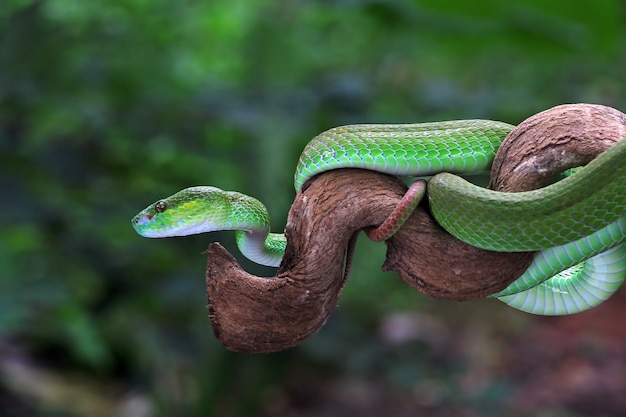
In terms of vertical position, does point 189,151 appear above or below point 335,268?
below

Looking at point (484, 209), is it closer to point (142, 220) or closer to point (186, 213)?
point (186, 213)

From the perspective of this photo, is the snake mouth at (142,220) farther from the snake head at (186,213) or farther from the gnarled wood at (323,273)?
the gnarled wood at (323,273)

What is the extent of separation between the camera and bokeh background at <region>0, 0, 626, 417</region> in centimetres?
480

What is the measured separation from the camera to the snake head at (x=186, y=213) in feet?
8.05

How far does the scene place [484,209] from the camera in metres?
1.93

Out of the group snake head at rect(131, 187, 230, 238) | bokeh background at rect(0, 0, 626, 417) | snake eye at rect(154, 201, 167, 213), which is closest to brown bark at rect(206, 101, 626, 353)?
snake head at rect(131, 187, 230, 238)

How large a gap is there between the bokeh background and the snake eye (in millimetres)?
1649

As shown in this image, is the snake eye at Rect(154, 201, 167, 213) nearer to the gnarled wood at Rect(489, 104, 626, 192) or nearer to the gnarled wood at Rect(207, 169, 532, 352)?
the gnarled wood at Rect(207, 169, 532, 352)

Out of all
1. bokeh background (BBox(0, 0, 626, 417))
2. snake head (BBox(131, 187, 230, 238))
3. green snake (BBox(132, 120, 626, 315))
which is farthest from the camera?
bokeh background (BBox(0, 0, 626, 417))

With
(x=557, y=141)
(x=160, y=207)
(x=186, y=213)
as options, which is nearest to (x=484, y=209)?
(x=557, y=141)

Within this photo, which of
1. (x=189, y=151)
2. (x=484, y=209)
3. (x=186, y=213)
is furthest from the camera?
(x=189, y=151)

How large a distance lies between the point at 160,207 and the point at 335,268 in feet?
2.58

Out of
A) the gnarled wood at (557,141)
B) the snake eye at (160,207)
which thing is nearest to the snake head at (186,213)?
the snake eye at (160,207)

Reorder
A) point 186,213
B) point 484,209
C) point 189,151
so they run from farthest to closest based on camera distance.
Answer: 1. point 189,151
2. point 186,213
3. point 484,209
